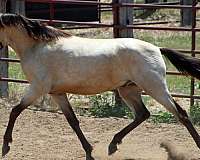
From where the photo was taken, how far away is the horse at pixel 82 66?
5.70 meters

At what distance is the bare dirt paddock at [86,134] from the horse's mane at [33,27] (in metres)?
1.21

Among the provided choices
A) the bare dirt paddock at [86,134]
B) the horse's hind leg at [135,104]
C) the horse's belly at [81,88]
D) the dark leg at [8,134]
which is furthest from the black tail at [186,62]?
the dark leg at [8,134]

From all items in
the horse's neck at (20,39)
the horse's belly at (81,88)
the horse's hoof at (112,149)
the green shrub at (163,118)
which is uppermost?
the horse's neck at (20,39)

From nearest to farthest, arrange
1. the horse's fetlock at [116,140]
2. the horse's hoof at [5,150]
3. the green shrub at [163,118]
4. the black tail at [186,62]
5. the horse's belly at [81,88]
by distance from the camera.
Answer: the horse's hoof at [5,150]
the horse's belly at [81,88]
the horse's fetlock at [116,140]
the black tail at [186,62]
the green shrub at [163,118]

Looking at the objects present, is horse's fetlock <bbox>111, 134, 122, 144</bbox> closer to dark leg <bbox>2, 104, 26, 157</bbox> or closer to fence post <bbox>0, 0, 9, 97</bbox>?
dark leg <bbox>2, 104, 26, 157</bbox>

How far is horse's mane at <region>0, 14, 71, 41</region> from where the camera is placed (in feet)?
19.4

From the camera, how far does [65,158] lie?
600cm

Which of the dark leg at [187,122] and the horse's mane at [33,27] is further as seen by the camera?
the horse's mane at [33,27]

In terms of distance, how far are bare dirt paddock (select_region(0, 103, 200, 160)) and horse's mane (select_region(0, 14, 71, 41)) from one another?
121 cm

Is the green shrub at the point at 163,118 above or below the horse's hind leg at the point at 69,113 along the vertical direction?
below

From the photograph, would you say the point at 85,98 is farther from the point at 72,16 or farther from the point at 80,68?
the point at 72,16

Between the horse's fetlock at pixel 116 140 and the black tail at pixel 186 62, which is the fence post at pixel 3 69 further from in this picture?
the black tail at pixel 186 62

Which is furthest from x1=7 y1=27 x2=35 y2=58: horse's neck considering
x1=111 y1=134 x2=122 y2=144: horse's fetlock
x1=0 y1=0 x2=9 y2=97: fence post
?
x1=0 y1=0 x2=9 y2=97: fence post

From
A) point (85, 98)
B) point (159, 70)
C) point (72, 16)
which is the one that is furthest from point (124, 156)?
point (72, 16)
